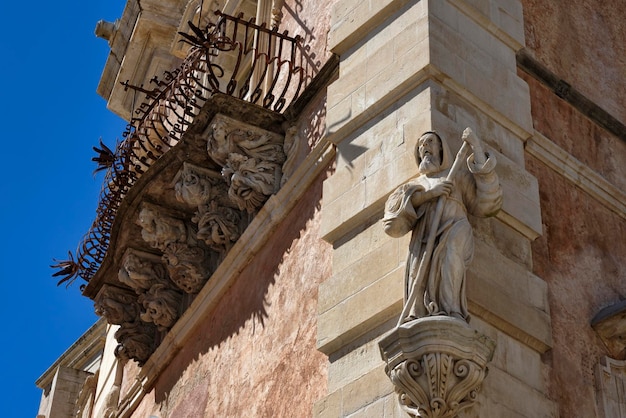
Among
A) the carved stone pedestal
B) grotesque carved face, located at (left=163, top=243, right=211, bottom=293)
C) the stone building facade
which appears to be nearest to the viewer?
the carved stone pedestal

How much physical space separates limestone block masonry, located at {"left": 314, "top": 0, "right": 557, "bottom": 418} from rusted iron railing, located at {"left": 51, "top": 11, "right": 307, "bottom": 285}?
123cm

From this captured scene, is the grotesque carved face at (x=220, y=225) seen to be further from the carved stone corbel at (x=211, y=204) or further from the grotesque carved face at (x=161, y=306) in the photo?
the grotesque carved face at (x=161, y=306)

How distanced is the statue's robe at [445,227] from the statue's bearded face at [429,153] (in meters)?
0.04

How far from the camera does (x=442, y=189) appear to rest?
7.83m

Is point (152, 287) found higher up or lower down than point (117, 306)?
lower down

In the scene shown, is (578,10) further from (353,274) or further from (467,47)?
(353,274)

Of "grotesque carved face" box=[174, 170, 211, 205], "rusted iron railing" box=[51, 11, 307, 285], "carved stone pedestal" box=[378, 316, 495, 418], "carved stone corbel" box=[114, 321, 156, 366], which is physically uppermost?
"rusted iron railing" box=[51, 11, 307, 285]

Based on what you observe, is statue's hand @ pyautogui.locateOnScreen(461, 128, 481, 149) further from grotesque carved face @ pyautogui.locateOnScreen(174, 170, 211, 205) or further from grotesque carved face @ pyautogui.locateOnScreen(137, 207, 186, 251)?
grotesque carved face @ pyautogui.locateOnScreen(137, 207, 186, 251)

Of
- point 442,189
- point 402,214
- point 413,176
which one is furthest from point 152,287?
point 442,189

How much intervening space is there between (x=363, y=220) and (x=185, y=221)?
3752mm

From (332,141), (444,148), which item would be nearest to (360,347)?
(444,148)

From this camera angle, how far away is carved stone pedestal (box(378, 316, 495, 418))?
23.6 feet

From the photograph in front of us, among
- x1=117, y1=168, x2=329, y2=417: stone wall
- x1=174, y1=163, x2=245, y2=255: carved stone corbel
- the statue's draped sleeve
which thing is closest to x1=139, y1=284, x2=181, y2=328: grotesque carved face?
x1=117, y1=168, x2=329, y2=417: stone wall

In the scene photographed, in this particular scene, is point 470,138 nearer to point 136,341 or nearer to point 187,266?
point 187,266
